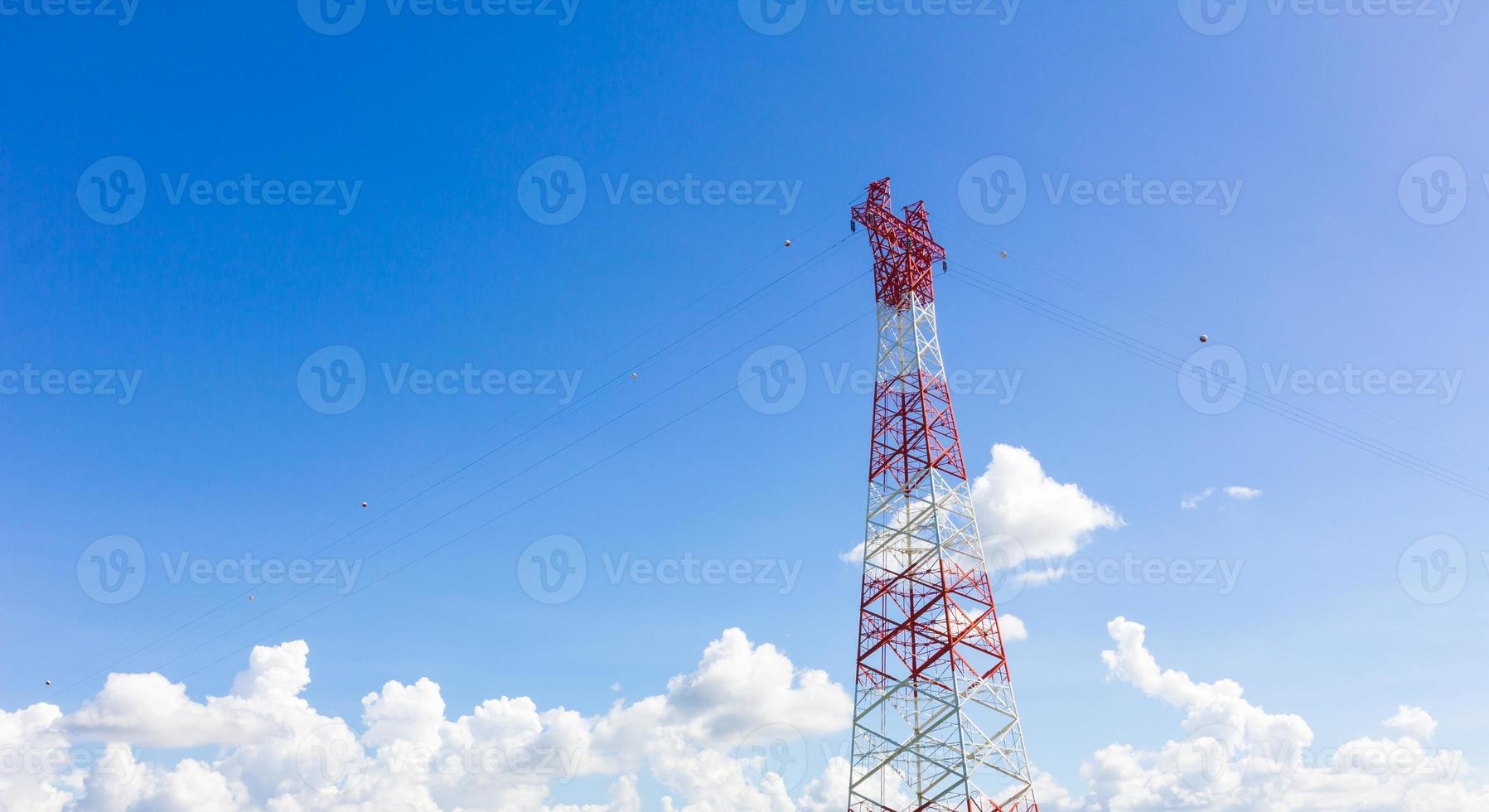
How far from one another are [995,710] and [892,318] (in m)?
21.8

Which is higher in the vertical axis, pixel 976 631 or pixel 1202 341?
pixel 1202 341

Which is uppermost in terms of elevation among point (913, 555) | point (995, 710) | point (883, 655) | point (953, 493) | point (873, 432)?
point (873, 432)

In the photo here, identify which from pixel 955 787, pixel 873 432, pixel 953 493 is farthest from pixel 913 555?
pixel 955 787

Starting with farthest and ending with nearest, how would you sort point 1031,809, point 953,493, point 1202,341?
point 953,493 < point 1202,341 < point 1031,809

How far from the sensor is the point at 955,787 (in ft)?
135

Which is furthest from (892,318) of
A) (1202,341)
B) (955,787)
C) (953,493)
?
(955,787)

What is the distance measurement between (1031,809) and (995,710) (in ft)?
14.5

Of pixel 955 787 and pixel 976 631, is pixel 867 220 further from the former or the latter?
pixel 955 787

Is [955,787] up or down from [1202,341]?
down

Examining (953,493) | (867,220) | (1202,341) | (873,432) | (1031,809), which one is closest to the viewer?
(1031,809)

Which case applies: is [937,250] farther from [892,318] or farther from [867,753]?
[867,753]

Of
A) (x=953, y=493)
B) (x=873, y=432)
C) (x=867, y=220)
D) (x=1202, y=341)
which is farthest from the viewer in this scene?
(x=867, y=220)

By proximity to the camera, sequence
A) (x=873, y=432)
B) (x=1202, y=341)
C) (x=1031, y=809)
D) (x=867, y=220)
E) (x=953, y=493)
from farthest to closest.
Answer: (x=867, y=220)
(x=873, y=432)
(x=953, y=493)
(x=1202, y=341)
(x=1031, y=809)

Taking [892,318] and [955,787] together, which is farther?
[892,318]
